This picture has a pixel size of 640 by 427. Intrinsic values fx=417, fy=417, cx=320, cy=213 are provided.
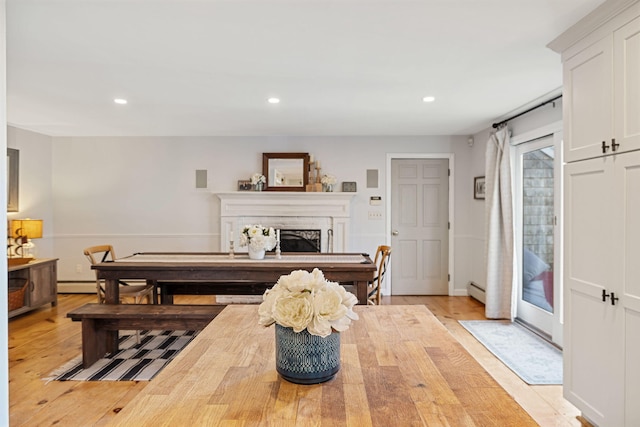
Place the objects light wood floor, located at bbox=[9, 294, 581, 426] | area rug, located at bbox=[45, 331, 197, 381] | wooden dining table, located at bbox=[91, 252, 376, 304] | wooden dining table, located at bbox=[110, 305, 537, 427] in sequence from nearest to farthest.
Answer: wooden dining table, located at bbox=[110, 305, 537, 427] < light wood floor, located at bbox=[9, 294, 581, 426] < area rug, located at bbox=[45, 331, 197, 381] < wooden dining table, located at bbox=[91, 252, 376, 304]

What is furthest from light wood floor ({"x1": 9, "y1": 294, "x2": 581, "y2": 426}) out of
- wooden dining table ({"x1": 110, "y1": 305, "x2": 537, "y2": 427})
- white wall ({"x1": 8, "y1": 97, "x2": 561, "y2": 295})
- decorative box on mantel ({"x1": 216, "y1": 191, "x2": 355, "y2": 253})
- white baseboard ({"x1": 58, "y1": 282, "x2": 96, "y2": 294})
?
decorative box on mantel ({"x1": 216, "y1": 191, "x2": 355, "y2": 253})

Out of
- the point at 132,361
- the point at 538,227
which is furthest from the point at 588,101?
the point at 132,361

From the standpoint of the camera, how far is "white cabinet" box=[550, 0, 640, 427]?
1961 millimetres

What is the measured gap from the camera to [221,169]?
19.6 ft

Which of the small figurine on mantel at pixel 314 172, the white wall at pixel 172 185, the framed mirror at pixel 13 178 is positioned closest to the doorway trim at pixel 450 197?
the white wall at pixel 172 185

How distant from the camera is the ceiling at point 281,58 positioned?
2.19 m

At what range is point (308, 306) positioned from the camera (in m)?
1.04

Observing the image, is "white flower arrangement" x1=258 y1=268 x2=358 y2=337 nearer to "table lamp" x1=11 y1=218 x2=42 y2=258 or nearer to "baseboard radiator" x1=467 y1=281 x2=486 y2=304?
"baseboard radiator" x1=467 y1=281 x2=486 y2=304

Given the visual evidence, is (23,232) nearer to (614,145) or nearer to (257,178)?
(257,178)

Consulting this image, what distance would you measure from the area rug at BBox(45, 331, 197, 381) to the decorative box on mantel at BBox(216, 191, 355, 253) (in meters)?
2.00

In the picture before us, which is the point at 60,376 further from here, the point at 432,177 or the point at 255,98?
the point at 432,177

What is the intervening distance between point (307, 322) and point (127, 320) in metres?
2.78

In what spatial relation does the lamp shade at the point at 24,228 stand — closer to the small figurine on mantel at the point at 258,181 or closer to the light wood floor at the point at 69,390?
the light wood floor at the point at 69,390

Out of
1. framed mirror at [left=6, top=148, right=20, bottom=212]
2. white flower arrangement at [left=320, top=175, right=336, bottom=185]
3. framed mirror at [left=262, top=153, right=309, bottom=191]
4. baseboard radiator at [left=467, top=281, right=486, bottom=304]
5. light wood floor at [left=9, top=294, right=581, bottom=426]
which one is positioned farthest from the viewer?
framed mirror at [left=262, top=153, right=309, bottom=191]
